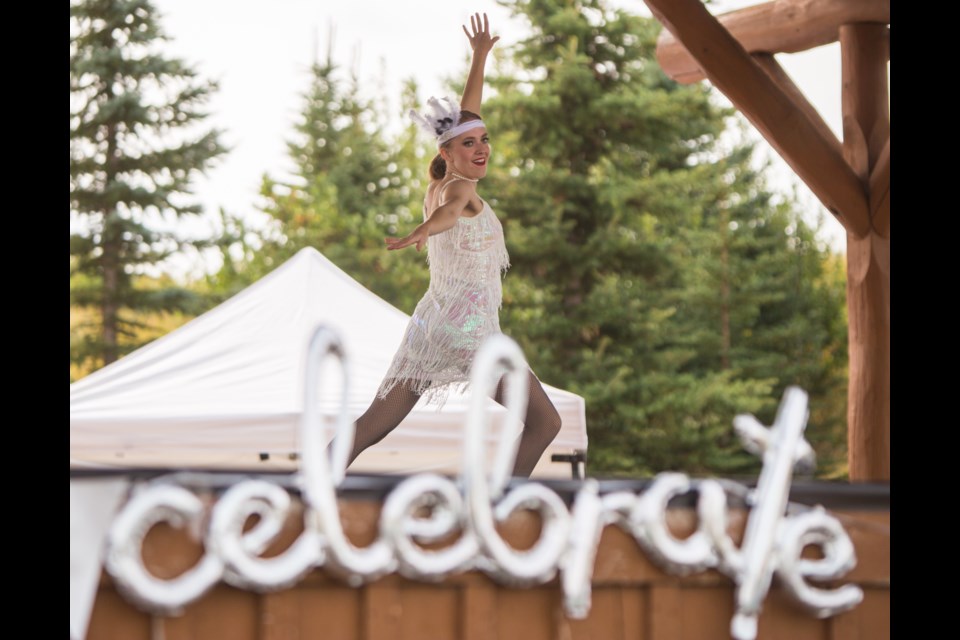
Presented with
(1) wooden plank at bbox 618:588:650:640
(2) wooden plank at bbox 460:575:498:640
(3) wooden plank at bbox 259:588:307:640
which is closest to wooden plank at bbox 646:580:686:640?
(1) wooden plank at bbox 618:588:650:640

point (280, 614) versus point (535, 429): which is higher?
point (535, 429)

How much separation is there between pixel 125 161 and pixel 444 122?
11767mm

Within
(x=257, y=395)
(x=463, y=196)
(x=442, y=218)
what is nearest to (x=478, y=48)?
(x=463, y=196)

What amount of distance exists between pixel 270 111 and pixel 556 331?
334 inches

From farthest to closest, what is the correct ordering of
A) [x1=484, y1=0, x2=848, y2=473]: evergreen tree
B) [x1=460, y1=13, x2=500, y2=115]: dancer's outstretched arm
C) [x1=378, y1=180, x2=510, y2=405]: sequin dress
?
[x1=484, y1=0, x2=848, y2=473]: evergreen tree, [x1=460, y1=13, x2=500, y2=115]: dancer's outstretched arm, [x1=378, y1=180, x2=510, y2=405]: sequin dress

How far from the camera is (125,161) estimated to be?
46.5 feet

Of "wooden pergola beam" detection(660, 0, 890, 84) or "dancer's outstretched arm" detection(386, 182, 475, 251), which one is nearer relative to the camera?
"dancer's outstretched arm" detection(386, 182, 475, 251)

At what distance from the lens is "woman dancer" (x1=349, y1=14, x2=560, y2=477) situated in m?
3.06

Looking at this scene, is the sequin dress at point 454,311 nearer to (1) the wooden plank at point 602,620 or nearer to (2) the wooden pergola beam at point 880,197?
(1) the wooden plank at point 602,620

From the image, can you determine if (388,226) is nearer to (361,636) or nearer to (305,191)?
(305,191)

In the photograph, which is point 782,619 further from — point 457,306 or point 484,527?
point 457,306

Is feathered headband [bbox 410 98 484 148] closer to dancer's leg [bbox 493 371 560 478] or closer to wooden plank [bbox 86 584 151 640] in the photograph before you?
dancer's leg [bbox 493 371 560 478]
